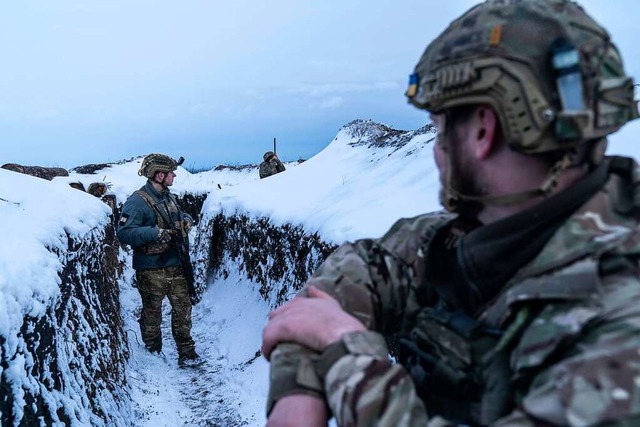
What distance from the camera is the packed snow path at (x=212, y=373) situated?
14.9ft

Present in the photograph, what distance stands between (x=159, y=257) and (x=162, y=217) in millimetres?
487

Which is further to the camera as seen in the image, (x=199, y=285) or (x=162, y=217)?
(x=199, y=285)

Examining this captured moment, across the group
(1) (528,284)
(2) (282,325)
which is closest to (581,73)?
(1) (528,284)

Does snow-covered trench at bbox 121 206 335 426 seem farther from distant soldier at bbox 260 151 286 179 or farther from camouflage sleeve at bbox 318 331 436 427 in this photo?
distant soldier at bbox 260 151 286 179

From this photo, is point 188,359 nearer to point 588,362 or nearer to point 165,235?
point 165,235

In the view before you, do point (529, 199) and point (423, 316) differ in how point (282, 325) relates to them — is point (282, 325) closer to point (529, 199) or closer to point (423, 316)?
point (423, 316)

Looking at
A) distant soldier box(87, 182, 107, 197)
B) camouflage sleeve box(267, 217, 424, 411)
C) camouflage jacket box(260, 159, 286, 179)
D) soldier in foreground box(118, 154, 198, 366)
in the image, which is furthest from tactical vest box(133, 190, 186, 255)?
distant soldier box(87, 182, 107, 197)

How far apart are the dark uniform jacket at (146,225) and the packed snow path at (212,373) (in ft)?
3.44

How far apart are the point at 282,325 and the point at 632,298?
0.73 meters

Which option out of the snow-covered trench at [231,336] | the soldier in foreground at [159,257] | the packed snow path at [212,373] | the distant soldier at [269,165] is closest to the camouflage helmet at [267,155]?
the distant soldier at [269,165]

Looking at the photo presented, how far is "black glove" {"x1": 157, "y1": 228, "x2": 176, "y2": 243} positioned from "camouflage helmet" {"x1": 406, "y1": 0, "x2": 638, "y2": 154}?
198 inches

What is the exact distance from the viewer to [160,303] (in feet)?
19.6

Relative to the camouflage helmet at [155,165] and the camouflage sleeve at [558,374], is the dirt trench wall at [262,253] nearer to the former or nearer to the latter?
the camouflage helmet at [155,165]

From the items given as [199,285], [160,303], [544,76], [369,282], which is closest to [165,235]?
[160,303]
